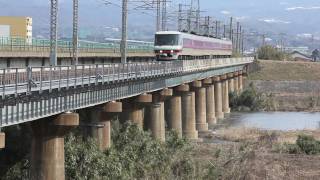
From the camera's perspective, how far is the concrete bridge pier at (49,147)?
31.3 m

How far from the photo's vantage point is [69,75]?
31984 mm

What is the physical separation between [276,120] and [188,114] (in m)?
27.6

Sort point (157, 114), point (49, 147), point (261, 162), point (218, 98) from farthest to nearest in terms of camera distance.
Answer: point (218, 98), point (157, 114), point (261, 162), point (49, 147)

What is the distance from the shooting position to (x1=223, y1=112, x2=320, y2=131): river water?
8525cm

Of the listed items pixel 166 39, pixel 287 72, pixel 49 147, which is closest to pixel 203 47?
pixel 166 39

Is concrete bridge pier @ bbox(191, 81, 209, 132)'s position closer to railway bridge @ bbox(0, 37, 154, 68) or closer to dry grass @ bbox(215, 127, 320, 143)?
dry grass @ bbox(215, 127, 320, 143)

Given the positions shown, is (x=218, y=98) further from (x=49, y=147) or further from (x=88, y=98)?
(x=49, y=147)

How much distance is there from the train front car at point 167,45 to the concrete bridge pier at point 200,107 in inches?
330

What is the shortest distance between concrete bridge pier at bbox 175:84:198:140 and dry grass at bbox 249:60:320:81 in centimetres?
7228

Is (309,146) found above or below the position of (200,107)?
below

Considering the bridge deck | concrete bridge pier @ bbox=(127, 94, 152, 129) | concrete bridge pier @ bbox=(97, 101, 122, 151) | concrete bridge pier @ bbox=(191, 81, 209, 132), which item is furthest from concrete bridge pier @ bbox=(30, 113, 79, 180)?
concrete bridge pier @ bbox=(191, 81, 209, 132)

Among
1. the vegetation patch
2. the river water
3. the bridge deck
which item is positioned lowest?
the river water

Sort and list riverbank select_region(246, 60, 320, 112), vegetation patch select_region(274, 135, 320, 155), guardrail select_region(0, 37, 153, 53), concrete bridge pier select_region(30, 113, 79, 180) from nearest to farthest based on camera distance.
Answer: concrete bridge pier select_region(30, 113, 79, 180) → guardrail select_region(0, 37, 153, 53) → vegetation patch select_region(274, 135, 320, 155) → riverbank select_region(246, 60, 320, 112)

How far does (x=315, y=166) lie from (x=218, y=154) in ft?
21.6
